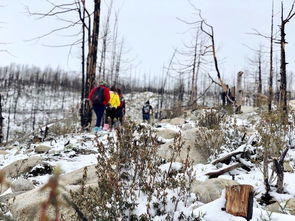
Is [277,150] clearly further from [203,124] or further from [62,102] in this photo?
[62,102]

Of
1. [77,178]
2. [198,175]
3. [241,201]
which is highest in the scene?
[241,201]

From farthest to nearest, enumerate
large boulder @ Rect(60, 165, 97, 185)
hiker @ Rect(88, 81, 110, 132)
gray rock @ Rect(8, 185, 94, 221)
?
1. hiker @ Rect(88, 81, 110, 132)
2. large boulder @ Rect(60, 165, 97, 185)
3. gray rock @ Rect(8, 185, 94, 221)

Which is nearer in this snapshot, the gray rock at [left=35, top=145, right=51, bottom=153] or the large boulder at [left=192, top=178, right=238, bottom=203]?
the large boulder at [left=192, top=178, right=238, bottom=203]

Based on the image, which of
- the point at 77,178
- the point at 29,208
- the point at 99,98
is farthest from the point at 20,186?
the point at 99,98

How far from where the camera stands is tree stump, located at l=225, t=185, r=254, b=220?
2523mm

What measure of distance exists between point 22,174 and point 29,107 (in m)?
48.5

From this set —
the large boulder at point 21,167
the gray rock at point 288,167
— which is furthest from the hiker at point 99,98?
the gray rock at point 288,167

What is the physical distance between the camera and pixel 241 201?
8.36ft

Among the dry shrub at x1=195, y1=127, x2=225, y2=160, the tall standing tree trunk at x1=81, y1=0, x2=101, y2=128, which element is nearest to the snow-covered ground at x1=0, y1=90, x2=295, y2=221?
the dry shrub at x1=195, y1=127, x2=225, y2=160

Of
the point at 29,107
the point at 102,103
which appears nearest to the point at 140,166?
the point at 102,103

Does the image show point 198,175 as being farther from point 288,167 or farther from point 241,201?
point 241,201

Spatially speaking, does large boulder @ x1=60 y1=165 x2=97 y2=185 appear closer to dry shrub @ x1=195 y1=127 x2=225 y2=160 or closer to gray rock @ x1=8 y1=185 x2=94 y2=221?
gray rock @ x1=8 y1=185 x2=94 y2=221

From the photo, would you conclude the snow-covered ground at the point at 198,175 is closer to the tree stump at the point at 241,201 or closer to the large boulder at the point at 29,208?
the tree stump at the point at 241,201

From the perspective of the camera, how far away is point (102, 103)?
8.75m
